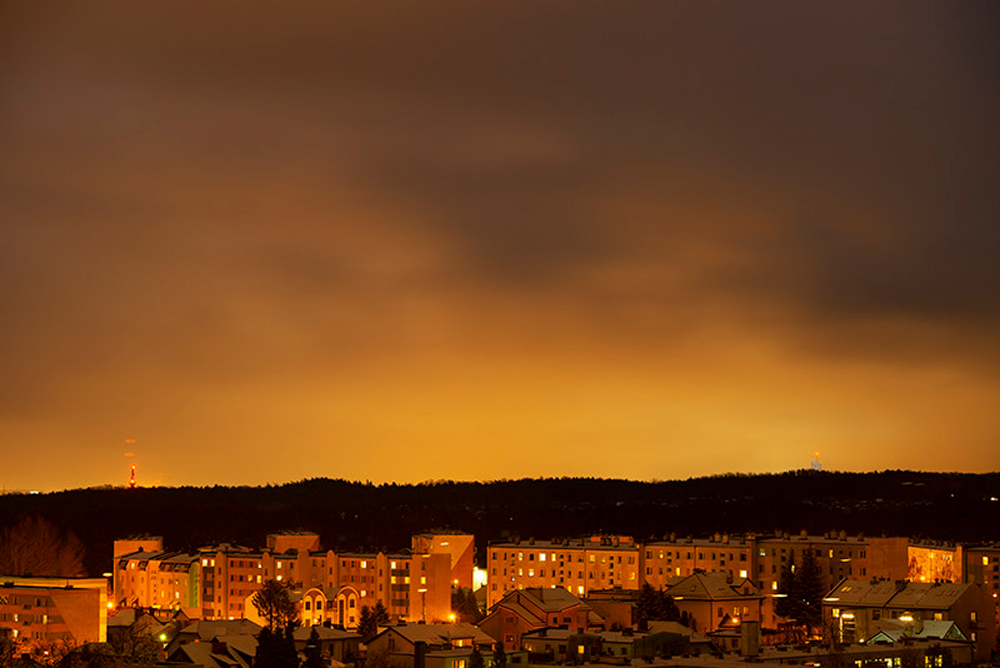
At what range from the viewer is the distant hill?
9150 centimetres

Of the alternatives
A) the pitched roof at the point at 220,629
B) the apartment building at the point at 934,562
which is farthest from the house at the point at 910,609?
the pitched roof at the point at 220,629

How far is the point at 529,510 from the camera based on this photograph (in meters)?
103

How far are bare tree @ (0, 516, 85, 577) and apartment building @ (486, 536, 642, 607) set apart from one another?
18.7 m

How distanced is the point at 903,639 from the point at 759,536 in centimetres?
2538

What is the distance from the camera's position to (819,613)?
55656 millimetres

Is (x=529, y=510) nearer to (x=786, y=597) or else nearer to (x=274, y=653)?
(x=786, y=597)

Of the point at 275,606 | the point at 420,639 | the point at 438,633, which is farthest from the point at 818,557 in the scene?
the point at 420,639

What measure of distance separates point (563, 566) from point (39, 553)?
2330 cm

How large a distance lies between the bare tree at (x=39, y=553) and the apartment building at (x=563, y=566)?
1874 centimetres

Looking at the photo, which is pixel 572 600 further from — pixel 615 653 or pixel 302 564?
pixel 302 564

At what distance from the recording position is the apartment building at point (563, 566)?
68.7m

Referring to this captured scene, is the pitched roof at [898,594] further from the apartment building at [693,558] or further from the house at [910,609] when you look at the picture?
the apartment building at [693,558]

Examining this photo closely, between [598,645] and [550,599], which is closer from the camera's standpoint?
[598,645]

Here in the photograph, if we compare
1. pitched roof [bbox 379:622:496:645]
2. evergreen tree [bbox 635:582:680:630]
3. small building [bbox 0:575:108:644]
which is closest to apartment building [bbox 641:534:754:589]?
evergreen tree [bbox 635:582:680:630]
